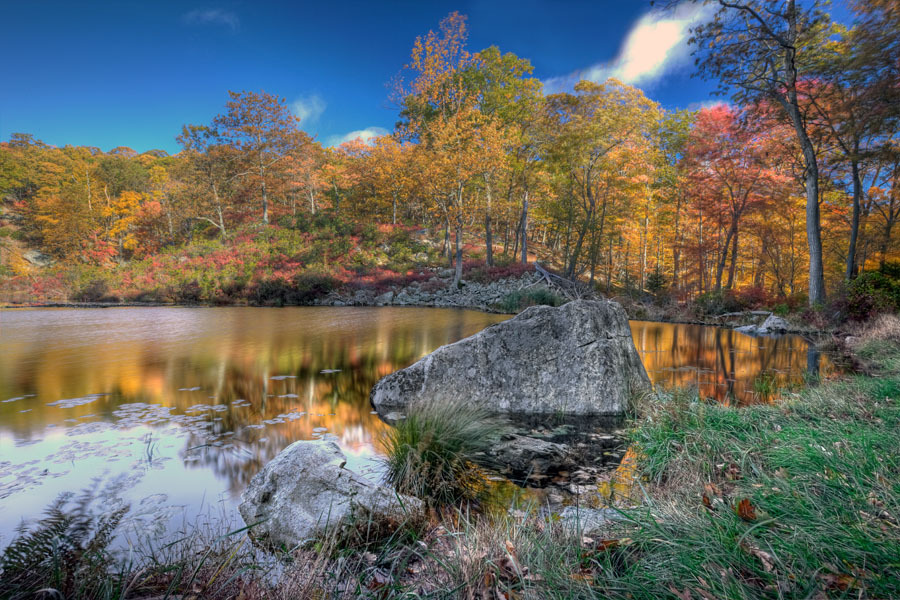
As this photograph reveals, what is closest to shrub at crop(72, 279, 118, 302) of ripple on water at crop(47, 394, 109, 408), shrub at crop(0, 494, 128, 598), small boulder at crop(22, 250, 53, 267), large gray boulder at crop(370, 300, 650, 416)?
small boulder at crop(22, 250, 53, 267)

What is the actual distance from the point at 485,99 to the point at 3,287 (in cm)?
3865

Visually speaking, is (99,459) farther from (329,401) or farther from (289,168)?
(289,168)

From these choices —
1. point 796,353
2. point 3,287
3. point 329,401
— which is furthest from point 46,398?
point 3,287

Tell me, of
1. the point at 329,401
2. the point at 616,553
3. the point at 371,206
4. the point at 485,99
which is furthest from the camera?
the point at 371,206

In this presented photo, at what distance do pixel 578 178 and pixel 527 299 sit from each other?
39.2ft

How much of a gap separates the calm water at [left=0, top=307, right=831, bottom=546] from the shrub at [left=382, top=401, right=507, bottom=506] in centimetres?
47

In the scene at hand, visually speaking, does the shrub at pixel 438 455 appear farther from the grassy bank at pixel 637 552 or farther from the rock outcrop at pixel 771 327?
the rock outcrop at pixel 771 327

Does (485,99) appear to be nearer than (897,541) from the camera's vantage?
No

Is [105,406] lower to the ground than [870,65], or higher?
lower

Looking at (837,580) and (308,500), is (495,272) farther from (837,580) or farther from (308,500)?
(837,580)

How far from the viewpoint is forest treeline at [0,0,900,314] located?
43.9ft

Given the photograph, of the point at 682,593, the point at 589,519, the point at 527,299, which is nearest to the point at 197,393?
the point at 589,519

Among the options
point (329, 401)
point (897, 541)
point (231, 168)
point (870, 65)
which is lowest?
point (329, 401)

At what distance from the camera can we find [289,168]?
37625 mm
